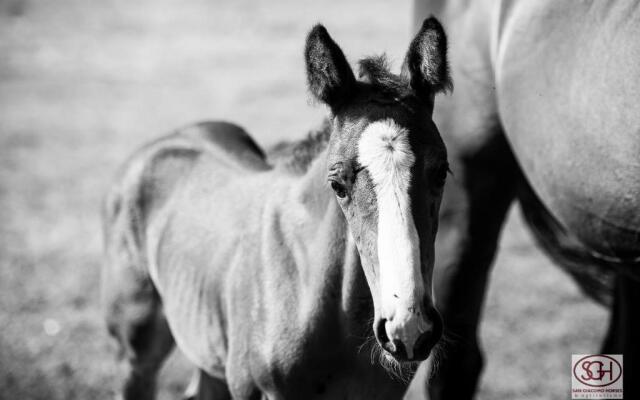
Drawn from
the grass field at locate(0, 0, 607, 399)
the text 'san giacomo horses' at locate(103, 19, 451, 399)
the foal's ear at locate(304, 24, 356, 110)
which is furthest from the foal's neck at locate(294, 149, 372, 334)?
the grass field at locate(0, 0, 607, 399)

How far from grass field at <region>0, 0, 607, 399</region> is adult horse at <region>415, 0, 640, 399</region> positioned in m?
0.94

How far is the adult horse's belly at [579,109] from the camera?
8.93 ft

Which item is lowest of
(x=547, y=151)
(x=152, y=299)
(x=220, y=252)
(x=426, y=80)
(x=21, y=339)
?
(x=21, y=339)

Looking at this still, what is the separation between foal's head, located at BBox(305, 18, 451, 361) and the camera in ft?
6.73

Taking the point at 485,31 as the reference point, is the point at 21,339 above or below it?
below

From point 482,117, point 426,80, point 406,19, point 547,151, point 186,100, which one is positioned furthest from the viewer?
point 406,19

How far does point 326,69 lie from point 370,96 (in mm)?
168

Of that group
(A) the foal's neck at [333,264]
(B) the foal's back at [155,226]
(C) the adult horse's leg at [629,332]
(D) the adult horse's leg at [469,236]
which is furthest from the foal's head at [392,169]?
(C) the adult horse's leg at [629,332]

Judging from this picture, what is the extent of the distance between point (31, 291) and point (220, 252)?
317cm

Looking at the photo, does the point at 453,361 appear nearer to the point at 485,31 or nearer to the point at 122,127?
the point at 485,31

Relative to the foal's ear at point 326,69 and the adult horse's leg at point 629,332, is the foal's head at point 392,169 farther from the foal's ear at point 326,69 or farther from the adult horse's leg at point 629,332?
the adult horse's leg at point 629,332

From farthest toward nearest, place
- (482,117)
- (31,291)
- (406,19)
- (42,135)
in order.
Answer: (406,19) < (42,135) < (31,291) < (482,117)

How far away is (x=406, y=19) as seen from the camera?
18.1 meters

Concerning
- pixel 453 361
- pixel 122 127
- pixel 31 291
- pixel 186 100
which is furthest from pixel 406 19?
pixel 453 361
